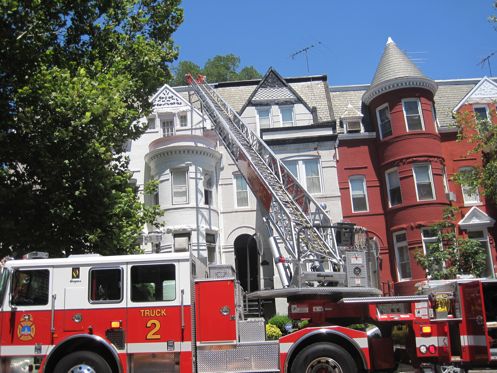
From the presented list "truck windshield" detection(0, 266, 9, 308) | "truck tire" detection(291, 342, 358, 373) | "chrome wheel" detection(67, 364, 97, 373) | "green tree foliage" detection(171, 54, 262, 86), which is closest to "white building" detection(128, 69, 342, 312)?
"truck windshield" detection(0, 266, 9, 308)

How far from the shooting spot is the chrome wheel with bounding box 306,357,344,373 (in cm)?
906

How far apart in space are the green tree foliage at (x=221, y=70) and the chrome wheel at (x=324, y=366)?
5348 cm

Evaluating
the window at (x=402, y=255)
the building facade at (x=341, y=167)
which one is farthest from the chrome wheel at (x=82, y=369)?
the window at (x=402, y=255)

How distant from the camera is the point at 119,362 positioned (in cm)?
884

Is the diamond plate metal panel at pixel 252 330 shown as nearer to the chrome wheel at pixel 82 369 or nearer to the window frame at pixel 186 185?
the chrome wheel at pixel 82 369

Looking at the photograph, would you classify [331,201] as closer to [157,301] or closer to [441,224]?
[441,224]

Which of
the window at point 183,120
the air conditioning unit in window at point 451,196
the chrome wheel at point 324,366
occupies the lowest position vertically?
the chrome wheel at point 324,366

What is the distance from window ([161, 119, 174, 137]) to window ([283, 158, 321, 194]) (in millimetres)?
6439

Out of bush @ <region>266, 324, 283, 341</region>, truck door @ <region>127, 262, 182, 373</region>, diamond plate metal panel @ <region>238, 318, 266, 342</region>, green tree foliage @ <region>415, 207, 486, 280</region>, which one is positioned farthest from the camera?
green tree foliage @ <region>415, 207, 486, 280</region>

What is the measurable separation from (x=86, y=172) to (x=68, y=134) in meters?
1.25

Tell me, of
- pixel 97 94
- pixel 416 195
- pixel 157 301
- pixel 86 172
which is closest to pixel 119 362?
pixel 157 301

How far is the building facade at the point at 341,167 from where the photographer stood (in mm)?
24875

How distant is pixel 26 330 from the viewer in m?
9.09

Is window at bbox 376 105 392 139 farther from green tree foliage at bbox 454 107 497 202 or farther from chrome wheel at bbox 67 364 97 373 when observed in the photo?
chrome wheel at bbox 67 364 97 373
